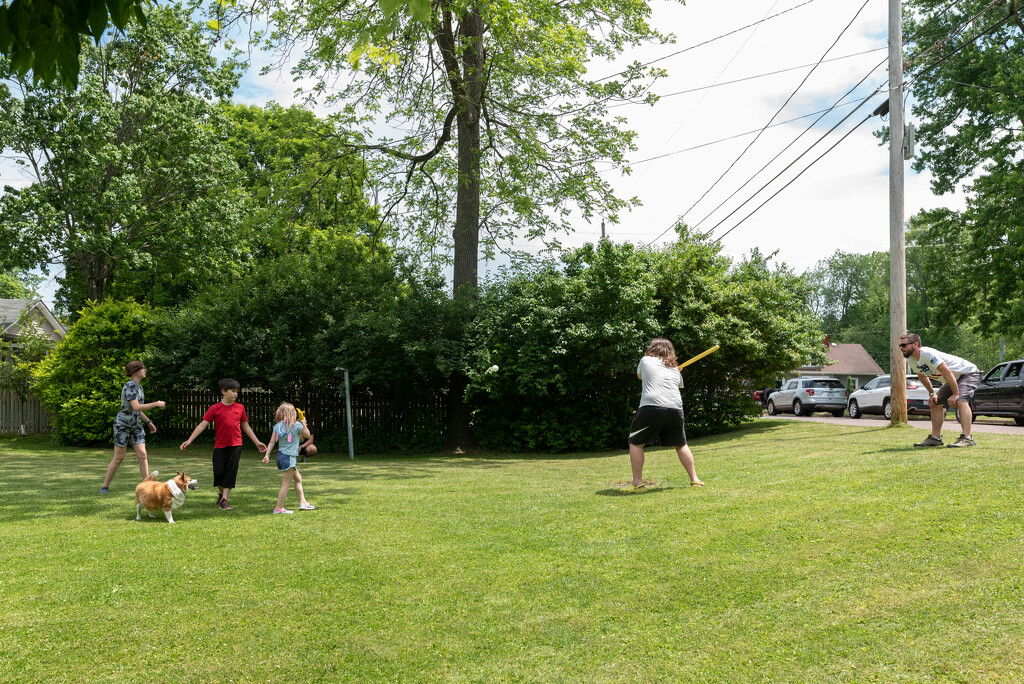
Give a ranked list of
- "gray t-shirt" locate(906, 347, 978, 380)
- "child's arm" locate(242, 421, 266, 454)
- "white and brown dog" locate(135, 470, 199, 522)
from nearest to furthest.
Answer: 1. "white and brown dog" locate(135, 470, 199, 522)
2. "child's arm" locate(242, 421, 266, 454)
3. "gray t-shirt" locate(906, 347, 978, 380)

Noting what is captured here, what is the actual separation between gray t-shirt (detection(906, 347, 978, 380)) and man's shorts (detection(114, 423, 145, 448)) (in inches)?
411

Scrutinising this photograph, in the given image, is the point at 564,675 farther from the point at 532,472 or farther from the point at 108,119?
the point at 108,119

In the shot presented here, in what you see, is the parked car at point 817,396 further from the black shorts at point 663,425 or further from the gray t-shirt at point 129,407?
the gray t-shirt at point 129,407

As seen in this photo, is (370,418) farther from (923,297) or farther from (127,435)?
(923,297)

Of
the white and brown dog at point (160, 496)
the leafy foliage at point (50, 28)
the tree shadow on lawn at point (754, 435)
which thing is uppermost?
the leafy foliage at point (50, 28)

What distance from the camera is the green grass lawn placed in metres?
3.92

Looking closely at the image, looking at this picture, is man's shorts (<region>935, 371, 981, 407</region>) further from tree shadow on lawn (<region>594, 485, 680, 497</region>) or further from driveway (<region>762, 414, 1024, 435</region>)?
tree shadow on lawn (<region>594, 485, 680, 497</region>)

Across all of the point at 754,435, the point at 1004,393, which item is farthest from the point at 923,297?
the point at 754,435

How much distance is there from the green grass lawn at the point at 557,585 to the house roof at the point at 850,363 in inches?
2314

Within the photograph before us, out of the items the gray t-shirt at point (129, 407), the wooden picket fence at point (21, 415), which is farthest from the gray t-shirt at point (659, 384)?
the wooden picket fence at point (21, 415)

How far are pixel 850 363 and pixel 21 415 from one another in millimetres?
60892

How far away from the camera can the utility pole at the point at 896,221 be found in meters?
14.2

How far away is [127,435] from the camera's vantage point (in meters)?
10.3

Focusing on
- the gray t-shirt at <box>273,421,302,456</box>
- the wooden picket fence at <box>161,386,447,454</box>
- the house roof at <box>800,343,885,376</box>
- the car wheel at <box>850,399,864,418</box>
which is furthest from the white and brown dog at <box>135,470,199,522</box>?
the house roof at <box>800,343,885,376</box>
